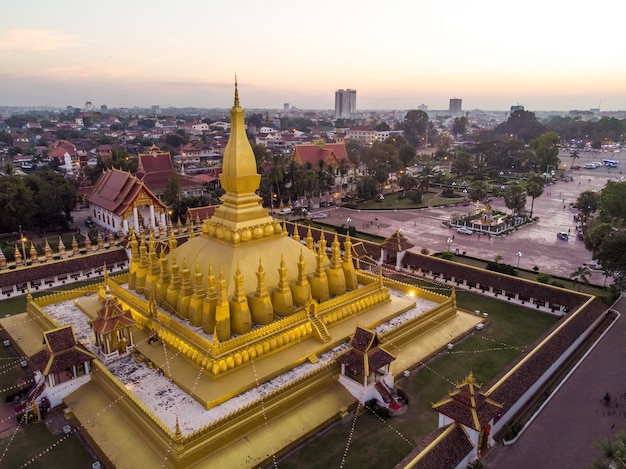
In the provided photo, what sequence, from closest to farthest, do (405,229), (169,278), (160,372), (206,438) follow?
(206,438), (160,372), (169,278), (405,229)

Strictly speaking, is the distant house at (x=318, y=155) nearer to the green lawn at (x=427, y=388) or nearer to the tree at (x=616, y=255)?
the green lawn at (x=427, y=388)

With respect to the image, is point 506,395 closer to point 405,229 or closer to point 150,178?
point 405,229

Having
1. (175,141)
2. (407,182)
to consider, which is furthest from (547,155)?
(175,141)

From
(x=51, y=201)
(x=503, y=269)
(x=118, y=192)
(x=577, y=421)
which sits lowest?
(x=577, y=421)

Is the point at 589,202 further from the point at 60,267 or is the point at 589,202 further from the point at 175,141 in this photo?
the point at 175,141

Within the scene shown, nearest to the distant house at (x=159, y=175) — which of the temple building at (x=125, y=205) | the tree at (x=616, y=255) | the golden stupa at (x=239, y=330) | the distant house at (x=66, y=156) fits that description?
the temple building at (x=125, y=205)

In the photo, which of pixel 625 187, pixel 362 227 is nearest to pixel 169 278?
pixel 362 227
